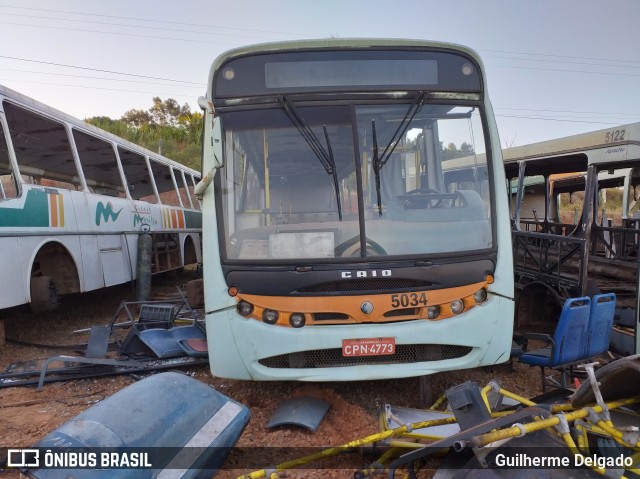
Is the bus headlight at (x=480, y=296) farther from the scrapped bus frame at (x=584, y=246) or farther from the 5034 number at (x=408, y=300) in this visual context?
the scrapped bus frame at (x=584, y=246)

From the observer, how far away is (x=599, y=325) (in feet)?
Result: 13.5

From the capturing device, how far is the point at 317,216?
3.71 metres

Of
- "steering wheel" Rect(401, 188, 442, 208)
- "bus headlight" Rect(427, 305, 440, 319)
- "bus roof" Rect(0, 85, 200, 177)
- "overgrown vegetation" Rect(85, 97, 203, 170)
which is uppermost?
"overgrown vegetation" Rect(85, 97, 203, 170)

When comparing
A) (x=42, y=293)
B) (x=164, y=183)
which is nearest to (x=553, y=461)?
(x=42, y=293)

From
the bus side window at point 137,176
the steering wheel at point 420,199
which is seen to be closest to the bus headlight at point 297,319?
the steering wheel at point 420,199

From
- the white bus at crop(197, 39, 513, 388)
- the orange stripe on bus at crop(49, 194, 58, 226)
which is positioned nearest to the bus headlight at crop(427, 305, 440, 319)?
the white bus at crop(197, 39, 513, 388)

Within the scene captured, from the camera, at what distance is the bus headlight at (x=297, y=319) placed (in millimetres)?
3387

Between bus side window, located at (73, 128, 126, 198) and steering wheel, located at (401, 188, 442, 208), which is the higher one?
bus side window, located at (73, 128, 126, 198)

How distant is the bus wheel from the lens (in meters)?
5.46

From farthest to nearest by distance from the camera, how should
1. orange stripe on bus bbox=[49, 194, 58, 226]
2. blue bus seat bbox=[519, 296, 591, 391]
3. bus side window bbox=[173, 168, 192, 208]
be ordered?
1. bus side window bbox=[173, 168, 192, 208]
2. orange stripe on bus bbox=[49, 194, 58, 226]
3. blue bus seat bbox=[519, 296, 591, 391]

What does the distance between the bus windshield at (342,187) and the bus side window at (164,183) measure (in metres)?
6.64

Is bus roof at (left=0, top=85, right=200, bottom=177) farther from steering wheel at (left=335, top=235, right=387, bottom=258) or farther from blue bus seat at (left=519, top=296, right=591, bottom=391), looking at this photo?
blue bus seat at (left=519, top=296, right=591, bottom=391)

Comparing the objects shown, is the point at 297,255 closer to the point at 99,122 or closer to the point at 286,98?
the point at 286,98

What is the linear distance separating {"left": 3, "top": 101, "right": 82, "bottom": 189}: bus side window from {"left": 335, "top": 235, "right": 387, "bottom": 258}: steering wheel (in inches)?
172
